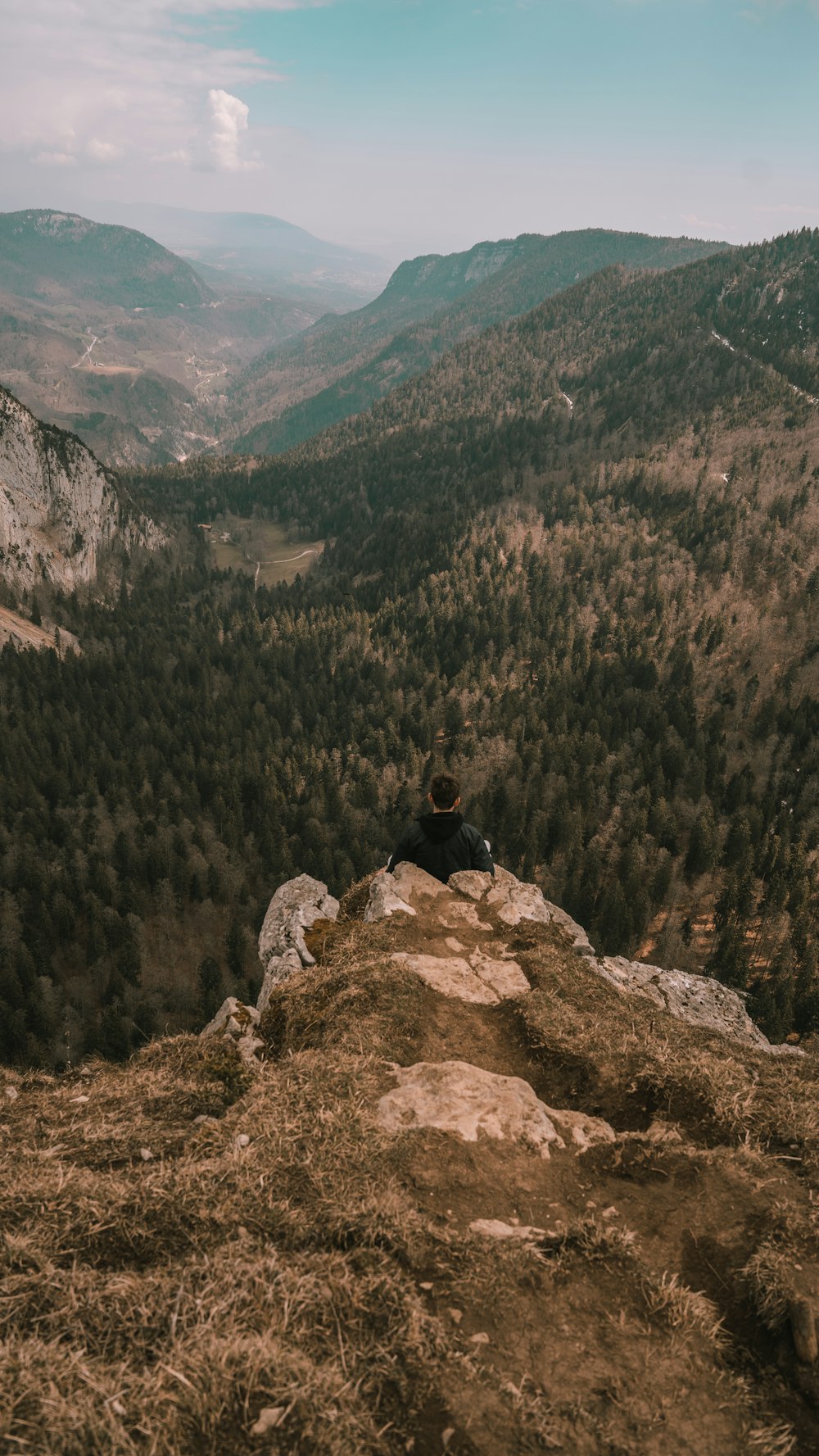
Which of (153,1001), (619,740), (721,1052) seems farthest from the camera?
(619,740)

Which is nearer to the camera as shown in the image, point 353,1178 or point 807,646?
point 353,1178

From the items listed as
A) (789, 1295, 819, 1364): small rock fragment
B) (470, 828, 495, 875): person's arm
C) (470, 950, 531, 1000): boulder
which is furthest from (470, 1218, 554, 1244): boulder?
(470, 828, 495, 875): person's arm

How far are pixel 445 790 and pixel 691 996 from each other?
788 inches

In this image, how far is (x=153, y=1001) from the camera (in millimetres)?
86688

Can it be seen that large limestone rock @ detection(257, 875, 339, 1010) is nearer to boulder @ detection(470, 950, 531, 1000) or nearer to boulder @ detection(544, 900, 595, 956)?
boulder @ detection(470, 950, 531, 1000)

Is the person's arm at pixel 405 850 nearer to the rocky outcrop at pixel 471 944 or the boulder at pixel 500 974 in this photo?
the rocky outcrop at pixel 471 944

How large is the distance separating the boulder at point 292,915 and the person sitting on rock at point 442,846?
648 centimetres

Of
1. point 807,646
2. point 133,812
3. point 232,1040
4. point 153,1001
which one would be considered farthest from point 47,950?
point 807,646

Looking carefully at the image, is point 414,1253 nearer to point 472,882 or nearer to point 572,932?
point 472,882

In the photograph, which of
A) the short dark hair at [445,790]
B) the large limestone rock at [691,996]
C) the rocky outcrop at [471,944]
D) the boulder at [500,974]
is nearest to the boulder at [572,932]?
the rocky outcrop at [471,944]

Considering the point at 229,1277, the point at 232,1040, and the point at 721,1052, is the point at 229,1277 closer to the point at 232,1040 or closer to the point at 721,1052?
the point at 232,1040

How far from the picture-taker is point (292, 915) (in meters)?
31.7

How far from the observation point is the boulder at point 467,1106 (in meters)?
11.4

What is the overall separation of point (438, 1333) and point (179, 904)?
10288 cm
